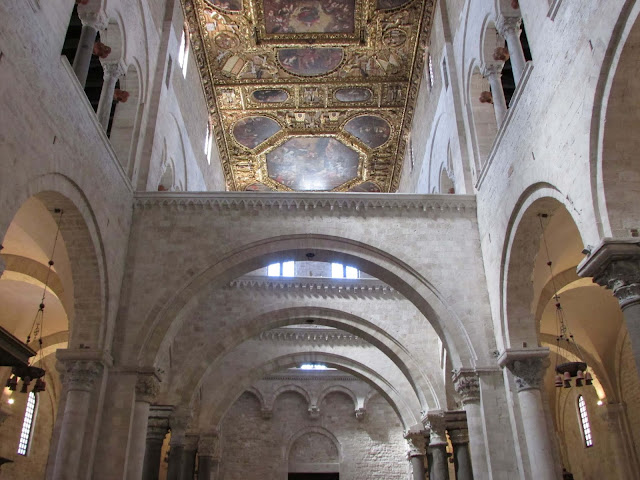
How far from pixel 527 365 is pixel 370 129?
1275 centimetres

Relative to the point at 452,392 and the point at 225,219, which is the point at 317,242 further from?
the point at 452,392

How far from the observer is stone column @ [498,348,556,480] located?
32.2 feet

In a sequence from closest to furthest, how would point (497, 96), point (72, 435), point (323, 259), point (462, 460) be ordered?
point (72, 435)
point (497, 96)
point (323, 259)
point (462, 460)

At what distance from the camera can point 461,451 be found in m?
15.3

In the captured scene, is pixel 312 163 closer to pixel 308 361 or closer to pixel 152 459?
pixel 308 361

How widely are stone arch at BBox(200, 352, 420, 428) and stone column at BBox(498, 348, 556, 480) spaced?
921cm

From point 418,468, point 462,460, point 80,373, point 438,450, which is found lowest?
point 462,460

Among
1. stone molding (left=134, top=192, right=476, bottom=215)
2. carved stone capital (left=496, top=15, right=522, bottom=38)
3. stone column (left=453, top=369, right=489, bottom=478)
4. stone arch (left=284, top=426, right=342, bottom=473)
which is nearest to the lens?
carved stone capital (left=496, top=15, right=522, bottom=38)

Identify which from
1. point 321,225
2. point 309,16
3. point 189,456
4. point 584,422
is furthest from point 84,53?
point 584,422

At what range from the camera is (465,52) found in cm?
1391

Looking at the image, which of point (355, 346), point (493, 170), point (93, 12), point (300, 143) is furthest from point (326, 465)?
point (93, 12)

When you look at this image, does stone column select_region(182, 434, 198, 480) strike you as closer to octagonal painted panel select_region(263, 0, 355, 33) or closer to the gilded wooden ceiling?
the gilded wooden ceiling

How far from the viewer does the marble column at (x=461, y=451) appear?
49.7 feet

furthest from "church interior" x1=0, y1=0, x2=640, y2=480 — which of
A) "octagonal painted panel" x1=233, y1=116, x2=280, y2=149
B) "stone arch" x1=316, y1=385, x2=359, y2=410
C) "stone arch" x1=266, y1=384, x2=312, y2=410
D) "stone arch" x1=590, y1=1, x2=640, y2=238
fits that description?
"stone arch" x1=316, y1=385, x2=359, y2=410
